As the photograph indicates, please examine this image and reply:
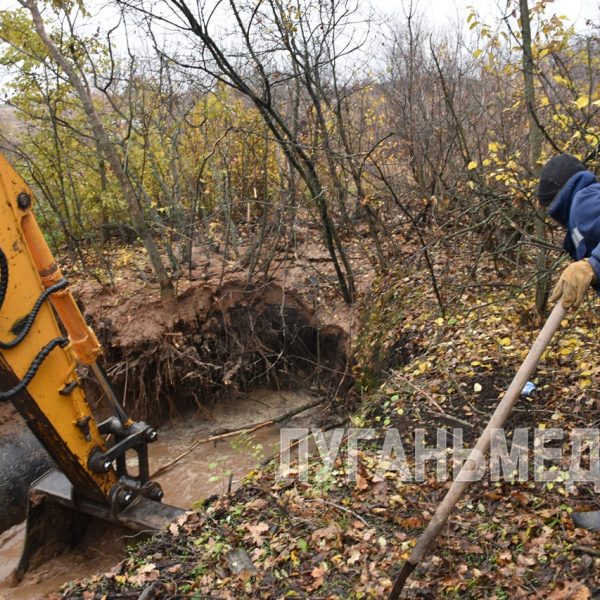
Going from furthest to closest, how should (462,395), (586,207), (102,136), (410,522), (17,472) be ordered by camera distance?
(102,136) < (17,472) < (462,395) < (410,522) < (586,207)

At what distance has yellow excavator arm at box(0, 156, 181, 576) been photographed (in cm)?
362

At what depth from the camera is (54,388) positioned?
3996 millimetres

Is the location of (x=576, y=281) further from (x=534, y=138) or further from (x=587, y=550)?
(x=534, y=138)

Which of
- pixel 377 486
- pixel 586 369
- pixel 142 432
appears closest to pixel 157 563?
pixel 142 432

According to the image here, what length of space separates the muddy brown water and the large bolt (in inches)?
102

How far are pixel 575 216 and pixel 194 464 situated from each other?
578 cm

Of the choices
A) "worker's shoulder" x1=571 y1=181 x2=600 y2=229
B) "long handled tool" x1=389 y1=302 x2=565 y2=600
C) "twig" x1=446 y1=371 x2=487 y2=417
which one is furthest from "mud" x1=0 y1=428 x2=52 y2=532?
"worker's shoulder" x1=571 y1=181 x2=600 y2=229

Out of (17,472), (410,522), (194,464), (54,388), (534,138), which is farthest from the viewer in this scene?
(194,464)

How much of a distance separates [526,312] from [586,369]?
3.98 feet

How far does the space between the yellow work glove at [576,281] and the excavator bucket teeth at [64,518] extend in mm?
3485

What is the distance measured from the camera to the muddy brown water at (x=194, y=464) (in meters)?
4.68

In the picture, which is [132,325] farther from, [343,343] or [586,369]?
[586,369]

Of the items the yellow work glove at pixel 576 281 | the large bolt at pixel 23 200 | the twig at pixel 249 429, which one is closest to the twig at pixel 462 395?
the yellow work glove at pixel 576 281

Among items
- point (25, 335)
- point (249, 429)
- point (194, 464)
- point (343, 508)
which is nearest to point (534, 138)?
point (343, 508)
